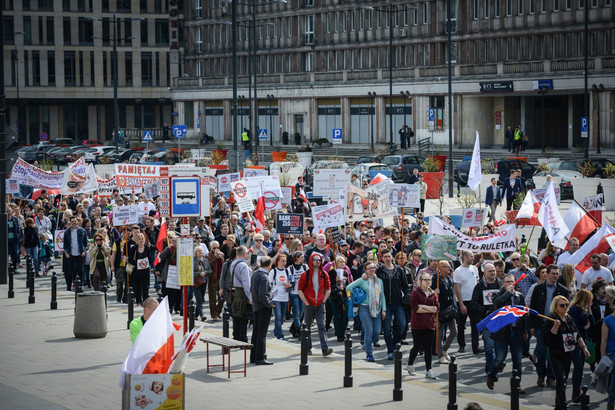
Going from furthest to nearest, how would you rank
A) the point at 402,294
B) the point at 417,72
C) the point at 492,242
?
the point at 417,72
the point at 492,242
the point at 402,294

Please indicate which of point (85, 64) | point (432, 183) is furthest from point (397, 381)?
point (85, 64)

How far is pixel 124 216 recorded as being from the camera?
25.5m

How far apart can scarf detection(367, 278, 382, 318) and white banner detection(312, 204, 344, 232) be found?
→ 5.89 m

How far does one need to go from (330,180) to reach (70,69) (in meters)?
88.6

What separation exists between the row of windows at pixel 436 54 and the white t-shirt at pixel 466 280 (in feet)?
185

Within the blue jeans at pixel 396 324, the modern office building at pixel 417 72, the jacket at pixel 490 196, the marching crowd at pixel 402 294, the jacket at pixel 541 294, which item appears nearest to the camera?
the marching crowd at pixel 402 294

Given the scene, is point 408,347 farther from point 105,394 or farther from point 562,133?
point 562,133

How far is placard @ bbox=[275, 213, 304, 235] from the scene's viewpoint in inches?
938

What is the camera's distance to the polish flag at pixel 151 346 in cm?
1067

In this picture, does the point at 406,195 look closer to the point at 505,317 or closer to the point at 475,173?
the point at 475,173

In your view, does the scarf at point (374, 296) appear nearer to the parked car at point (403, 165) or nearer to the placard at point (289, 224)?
the placard at point (289, 224)

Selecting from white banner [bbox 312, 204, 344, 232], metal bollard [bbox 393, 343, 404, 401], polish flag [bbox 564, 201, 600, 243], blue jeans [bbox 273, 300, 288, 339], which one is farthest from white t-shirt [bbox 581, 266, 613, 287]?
white banner [bbox 312, 204, 344, 232]

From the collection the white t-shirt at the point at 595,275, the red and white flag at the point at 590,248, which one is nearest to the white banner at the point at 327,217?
the red and white flag at the point at 590,248

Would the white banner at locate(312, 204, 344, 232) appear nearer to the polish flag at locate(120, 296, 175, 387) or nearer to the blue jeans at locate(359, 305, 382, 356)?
the blue jeans at locate(359, 305, 382, 356)
